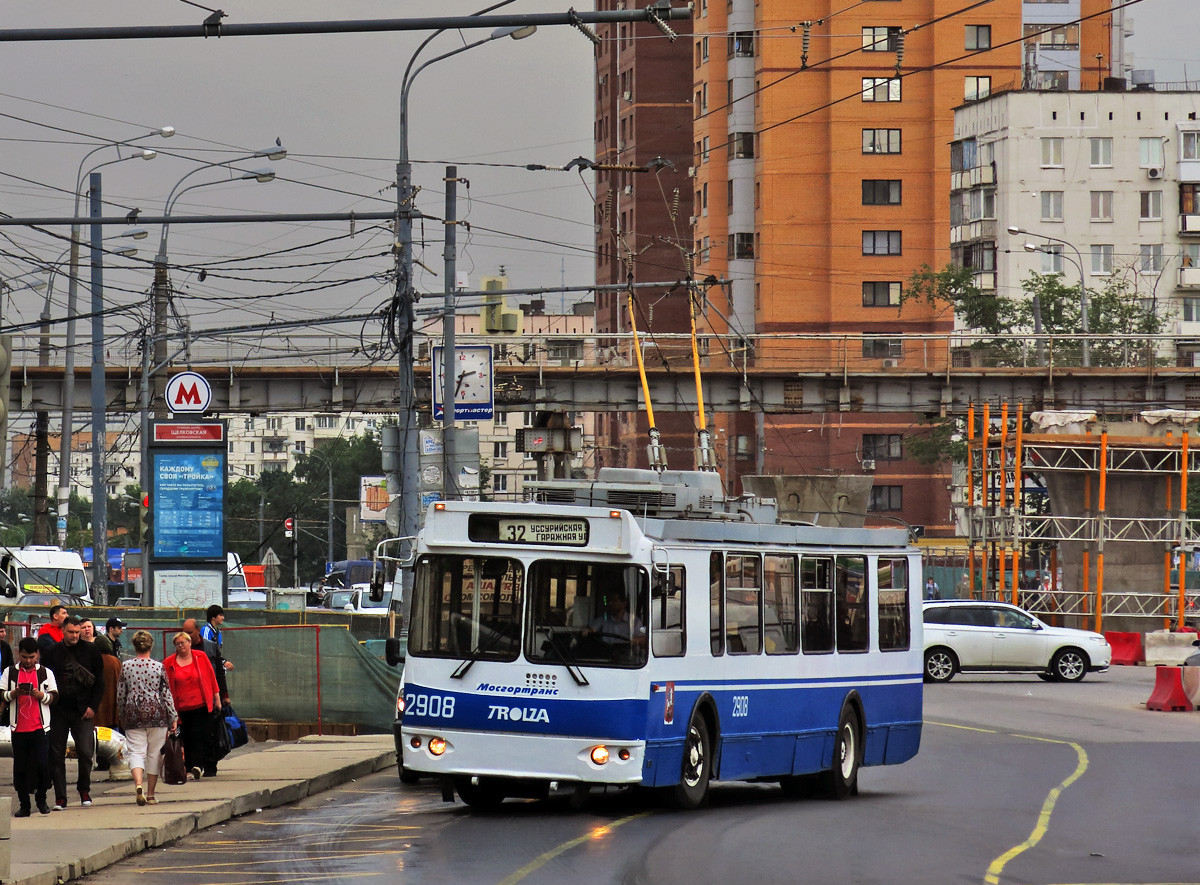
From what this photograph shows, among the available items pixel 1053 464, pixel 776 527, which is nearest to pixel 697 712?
pixel 776 527

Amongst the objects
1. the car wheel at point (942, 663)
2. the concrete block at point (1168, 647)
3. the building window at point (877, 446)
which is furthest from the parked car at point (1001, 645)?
the building window at point (877, 446)

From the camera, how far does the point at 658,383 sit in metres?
55.9

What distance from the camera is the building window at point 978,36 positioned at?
97062 mm

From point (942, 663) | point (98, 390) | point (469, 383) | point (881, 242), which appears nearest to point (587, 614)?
point (469, 383)

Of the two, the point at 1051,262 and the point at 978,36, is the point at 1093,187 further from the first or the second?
the point at 978,36

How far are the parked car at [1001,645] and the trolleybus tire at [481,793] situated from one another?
21.0 meters

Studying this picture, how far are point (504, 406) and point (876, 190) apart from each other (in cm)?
5102

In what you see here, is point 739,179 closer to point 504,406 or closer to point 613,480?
point 504,406

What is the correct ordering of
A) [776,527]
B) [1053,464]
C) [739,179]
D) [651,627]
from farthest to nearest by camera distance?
[739,179] < [1053,464] < [776,527] < [651,627]

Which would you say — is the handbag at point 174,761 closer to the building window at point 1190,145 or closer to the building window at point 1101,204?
the building window at point 1101,204

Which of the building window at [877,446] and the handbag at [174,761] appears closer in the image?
the handbag at [174,761]

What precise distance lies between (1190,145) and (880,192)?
49.5ft

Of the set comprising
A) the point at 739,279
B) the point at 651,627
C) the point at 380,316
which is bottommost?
the point at 651,627

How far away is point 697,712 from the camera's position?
49.1 ft
